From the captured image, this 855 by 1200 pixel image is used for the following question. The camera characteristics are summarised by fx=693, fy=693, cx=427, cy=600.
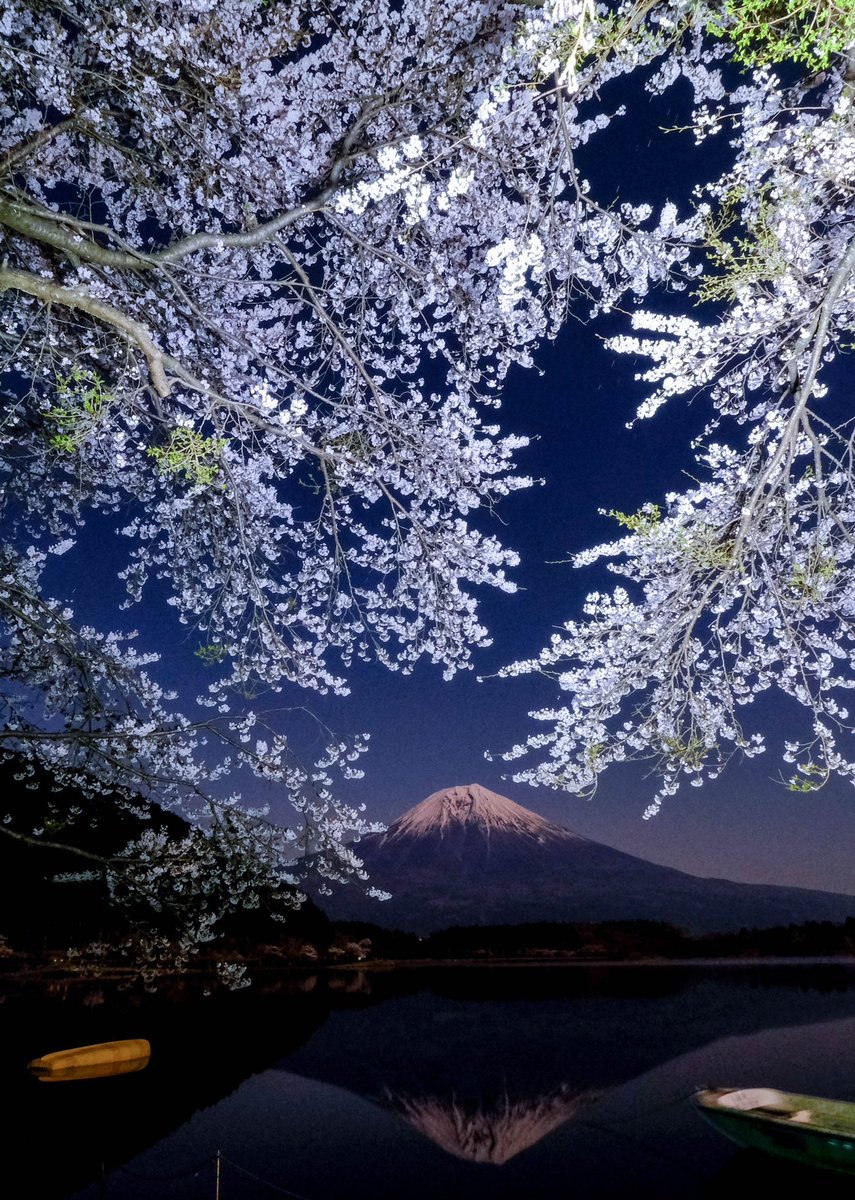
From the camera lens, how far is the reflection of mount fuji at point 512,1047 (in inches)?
465

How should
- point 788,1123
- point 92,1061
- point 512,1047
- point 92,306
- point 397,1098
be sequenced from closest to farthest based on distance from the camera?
1. point 92,306
2. point 788,1123
3. point 92,1061
4. point 397,1098
5. point 512,1047

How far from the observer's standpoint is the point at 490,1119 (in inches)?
458

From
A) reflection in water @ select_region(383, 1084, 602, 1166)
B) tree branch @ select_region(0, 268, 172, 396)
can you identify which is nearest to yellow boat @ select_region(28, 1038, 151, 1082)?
reflection in water @ select_region(383, 1084, 602, 1166)

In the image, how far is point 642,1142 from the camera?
9.98 m

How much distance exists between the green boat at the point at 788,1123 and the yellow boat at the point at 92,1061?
8529 millimetres

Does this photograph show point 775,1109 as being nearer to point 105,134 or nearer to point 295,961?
point 105,134

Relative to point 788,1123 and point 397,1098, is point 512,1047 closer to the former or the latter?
point 397,1098

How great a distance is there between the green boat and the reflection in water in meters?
4.43

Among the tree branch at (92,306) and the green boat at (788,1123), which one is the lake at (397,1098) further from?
the tree branch at (92,306)

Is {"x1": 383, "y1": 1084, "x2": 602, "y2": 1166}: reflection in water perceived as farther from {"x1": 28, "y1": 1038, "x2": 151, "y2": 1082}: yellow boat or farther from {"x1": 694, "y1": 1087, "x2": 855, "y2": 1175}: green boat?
{"x1": 28, "y1": 1038, "x2": 151, "y2": 1082}: yellow boat

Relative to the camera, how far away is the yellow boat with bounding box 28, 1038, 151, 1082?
9758mm

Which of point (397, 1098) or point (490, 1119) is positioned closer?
point (490, 1119)

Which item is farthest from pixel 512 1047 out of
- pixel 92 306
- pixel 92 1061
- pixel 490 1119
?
pixel 92 306

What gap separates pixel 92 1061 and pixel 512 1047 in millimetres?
13233
